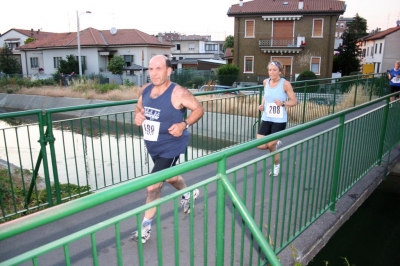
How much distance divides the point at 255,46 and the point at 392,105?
110 feet

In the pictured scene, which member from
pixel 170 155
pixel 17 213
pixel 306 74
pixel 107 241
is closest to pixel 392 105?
pixel 170 155

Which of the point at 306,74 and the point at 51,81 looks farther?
the point at 306,74

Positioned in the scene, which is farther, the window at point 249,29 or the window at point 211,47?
the window at point 211,47

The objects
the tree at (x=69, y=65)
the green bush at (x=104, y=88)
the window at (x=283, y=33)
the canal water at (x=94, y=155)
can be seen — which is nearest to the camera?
the canal water at (x=94, y=155)

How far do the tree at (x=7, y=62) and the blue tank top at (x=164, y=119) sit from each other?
48.7 metres

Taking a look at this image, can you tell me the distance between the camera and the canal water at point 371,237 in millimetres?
5004

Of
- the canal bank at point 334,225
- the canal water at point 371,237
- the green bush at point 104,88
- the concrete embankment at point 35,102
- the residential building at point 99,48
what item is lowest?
the concrete embankment at point 35,102

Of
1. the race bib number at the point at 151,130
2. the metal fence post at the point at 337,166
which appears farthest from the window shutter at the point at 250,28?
the race bib number at the point at 151,130

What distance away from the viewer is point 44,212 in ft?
4.70

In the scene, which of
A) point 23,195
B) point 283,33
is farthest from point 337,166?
point 283,33

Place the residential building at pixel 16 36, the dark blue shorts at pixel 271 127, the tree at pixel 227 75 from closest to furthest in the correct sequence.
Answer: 1. the dark blue shorts at pixel 271 127
2. the tree at pixel 227 75
3. the residential building at pixel 16 36

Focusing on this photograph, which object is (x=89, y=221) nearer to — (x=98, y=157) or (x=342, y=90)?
(x=98, y=157)

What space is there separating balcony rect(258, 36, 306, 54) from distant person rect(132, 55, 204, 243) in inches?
1406

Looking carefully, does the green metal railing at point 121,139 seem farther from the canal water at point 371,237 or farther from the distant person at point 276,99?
the canal water at point 371,237
